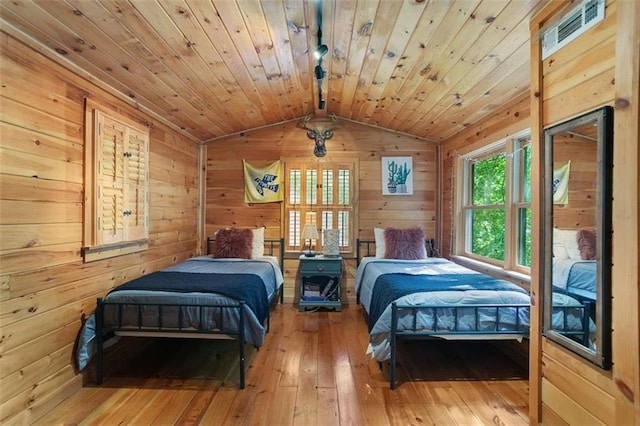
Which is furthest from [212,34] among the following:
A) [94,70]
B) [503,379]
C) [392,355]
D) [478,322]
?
[503,379]

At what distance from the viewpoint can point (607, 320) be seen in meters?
1.16

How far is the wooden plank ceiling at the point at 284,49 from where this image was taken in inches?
70.4

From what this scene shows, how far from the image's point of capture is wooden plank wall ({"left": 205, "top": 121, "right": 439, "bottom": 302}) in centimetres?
448

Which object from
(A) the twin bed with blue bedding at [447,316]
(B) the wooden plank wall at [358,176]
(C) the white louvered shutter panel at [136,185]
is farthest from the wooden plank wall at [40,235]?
(A) the twin bed with blue bedding at [447,316]

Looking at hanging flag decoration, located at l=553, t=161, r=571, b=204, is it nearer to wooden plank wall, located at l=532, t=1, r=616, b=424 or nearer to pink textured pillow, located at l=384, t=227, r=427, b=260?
wooden plank wall, located at l=532, t=1, r=616, b=424

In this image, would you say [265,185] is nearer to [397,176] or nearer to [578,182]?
[397,176]

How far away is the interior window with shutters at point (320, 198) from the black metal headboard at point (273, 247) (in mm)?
97

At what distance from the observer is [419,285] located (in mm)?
2572

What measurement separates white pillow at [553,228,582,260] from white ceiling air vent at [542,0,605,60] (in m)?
0.81

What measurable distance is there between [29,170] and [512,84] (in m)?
3.38

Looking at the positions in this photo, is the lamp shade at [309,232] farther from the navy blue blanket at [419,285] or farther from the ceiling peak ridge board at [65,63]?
the ceiling peak ridge board at [65,63]

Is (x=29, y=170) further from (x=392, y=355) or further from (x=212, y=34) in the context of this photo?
(x=392, y=355)

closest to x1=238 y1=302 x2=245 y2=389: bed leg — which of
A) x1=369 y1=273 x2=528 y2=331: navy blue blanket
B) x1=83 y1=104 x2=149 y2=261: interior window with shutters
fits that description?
x1=369 y1=273 x2=528 y2=331: navy blue blanket

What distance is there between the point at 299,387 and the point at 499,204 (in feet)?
8.36
